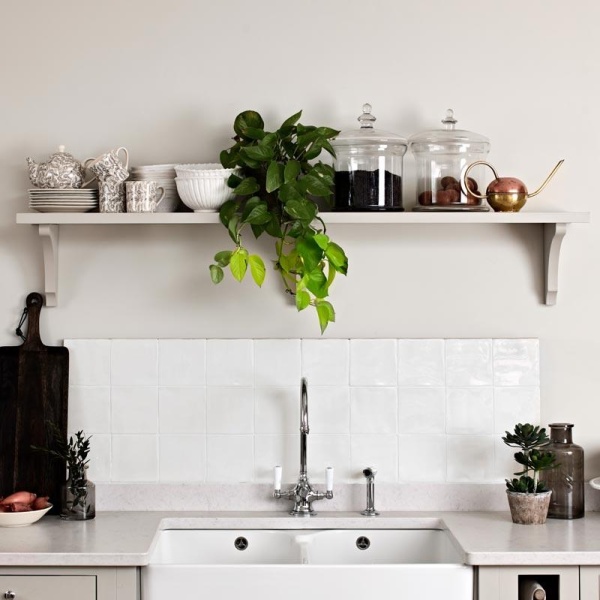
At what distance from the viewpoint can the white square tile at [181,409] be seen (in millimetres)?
2723

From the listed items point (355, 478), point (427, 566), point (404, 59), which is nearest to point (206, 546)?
point (355, 478)

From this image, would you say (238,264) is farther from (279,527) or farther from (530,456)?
(530,456)

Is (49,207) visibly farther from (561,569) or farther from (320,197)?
(561,569)

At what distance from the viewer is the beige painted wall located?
8.99 feet

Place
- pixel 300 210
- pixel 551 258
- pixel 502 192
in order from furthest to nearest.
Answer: pixel 551 258 < pixel 502 192 < pixel 300 210

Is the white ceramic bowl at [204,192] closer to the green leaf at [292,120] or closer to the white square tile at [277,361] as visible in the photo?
the green leaf at [292,120]

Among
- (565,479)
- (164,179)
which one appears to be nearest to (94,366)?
(164,179)

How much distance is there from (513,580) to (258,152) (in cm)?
126

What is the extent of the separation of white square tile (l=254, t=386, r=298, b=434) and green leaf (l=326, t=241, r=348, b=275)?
0.42 meters

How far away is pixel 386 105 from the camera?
2742 mm

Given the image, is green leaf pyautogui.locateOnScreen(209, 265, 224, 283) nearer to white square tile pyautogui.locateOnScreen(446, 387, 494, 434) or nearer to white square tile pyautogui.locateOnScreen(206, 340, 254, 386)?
white square tile pyautogui.locateOnScreen(206, 340, 254, 386)

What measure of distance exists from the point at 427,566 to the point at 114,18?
69.2 inches

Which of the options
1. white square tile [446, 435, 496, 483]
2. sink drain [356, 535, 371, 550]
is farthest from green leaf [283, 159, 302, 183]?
sink drain [356, 535, 371, 550]

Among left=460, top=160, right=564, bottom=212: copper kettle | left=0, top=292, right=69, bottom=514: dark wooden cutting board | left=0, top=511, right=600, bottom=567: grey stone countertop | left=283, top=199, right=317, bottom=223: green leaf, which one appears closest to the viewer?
left=0, top=511, right=600, bottom=567: grey stone countertop
